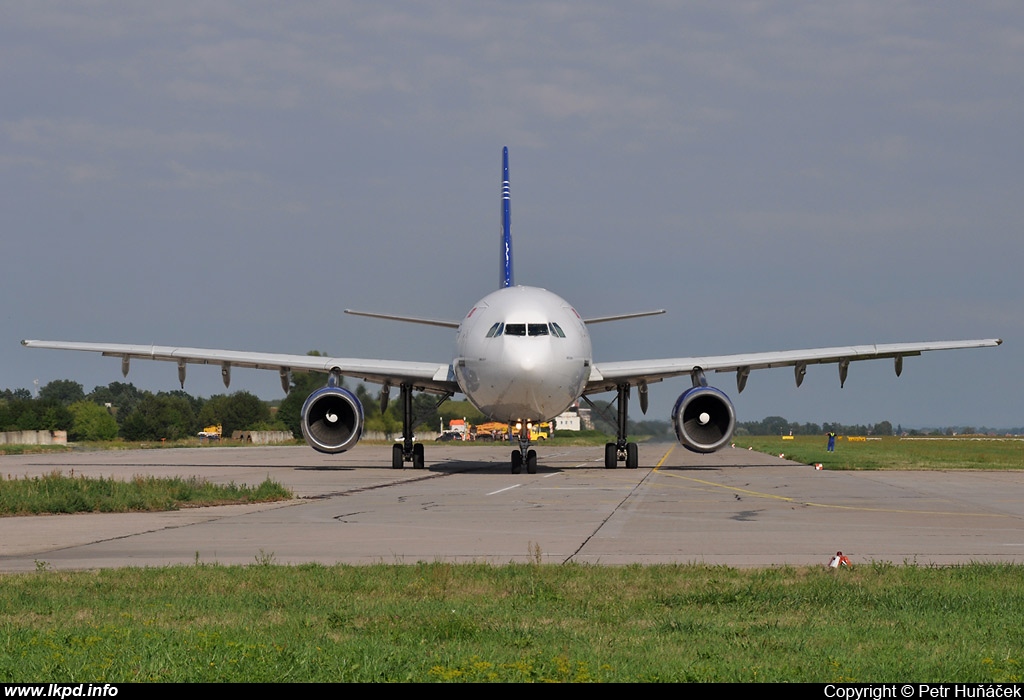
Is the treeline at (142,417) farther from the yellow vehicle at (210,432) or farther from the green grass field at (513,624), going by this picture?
the green grass field at (513,624)

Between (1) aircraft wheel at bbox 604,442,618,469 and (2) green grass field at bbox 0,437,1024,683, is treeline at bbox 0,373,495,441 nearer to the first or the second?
(1) aircraft wheel at bbox 604,442,618,469

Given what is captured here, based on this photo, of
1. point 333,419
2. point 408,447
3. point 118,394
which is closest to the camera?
point 333,419

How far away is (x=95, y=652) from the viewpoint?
270 inches

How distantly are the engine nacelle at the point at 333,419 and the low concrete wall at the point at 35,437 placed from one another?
170 ft

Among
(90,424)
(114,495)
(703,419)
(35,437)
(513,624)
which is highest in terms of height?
(90,424)

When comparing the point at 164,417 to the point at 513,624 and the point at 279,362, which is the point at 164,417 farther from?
the point at 513,624

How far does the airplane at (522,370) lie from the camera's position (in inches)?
1133

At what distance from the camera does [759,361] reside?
33.1 meters

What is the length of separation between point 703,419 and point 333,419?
9.83m

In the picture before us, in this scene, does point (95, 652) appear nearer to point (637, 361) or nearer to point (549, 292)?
point (549, 292)

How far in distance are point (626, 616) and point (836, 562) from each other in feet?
11.8

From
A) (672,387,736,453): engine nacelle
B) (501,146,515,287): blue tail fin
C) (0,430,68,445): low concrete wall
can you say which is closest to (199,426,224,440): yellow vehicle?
(0,430,68,445): low concrete wall

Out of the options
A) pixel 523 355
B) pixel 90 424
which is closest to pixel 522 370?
pixel 523 355
